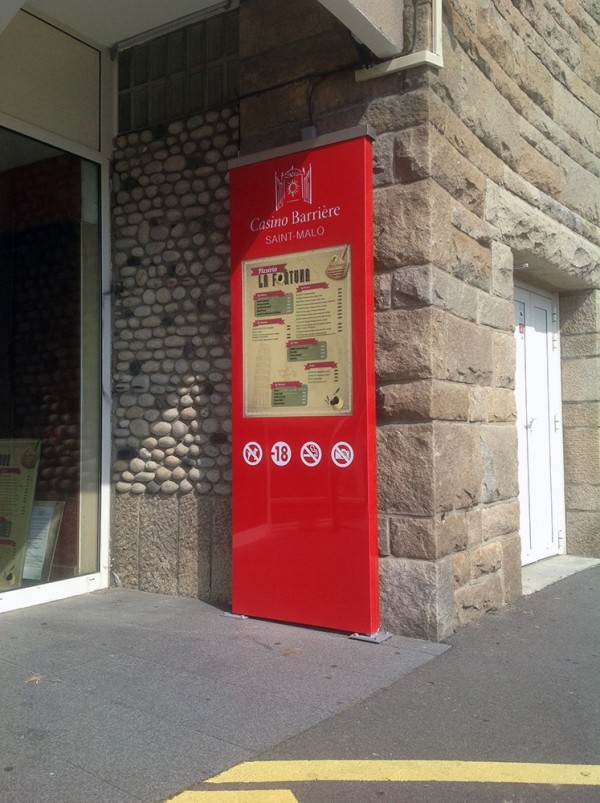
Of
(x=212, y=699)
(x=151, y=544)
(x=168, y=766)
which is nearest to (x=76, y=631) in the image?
(x=151, y=544)

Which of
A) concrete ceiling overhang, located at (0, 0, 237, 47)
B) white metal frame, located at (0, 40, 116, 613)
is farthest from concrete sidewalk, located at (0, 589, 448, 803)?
concrete ceiling overhang, located at (0, 0, 237, 47)

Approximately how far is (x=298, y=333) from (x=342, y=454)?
0.81 m

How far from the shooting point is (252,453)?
5.22 metres

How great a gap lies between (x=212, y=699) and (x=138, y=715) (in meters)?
0.37

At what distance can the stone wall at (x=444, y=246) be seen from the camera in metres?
4.79

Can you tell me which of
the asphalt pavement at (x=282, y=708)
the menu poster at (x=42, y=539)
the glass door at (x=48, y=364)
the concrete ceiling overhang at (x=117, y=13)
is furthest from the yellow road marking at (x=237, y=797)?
the concrete ceiling overhang at (x=117, y=13)

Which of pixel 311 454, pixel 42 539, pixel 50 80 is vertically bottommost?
pixel 42 539

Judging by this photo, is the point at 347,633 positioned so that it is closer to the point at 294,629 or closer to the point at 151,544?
the point at 294,629

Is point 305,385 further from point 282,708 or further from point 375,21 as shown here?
point 375,21

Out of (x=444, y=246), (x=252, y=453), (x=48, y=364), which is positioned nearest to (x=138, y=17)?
(x=48, y=364)

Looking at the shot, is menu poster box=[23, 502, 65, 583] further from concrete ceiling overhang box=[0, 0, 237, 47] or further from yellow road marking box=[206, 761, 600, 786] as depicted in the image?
concrete ceiling overhang box=[0, 0, 237, 47]

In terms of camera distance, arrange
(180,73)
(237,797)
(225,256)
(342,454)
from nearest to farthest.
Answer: (237,797), (342,454), (225,256), (180,73)

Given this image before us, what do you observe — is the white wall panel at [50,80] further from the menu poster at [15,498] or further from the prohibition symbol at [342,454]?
the prohibition symbol at [342,454]

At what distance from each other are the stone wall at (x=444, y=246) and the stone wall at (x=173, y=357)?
0.71 meters
